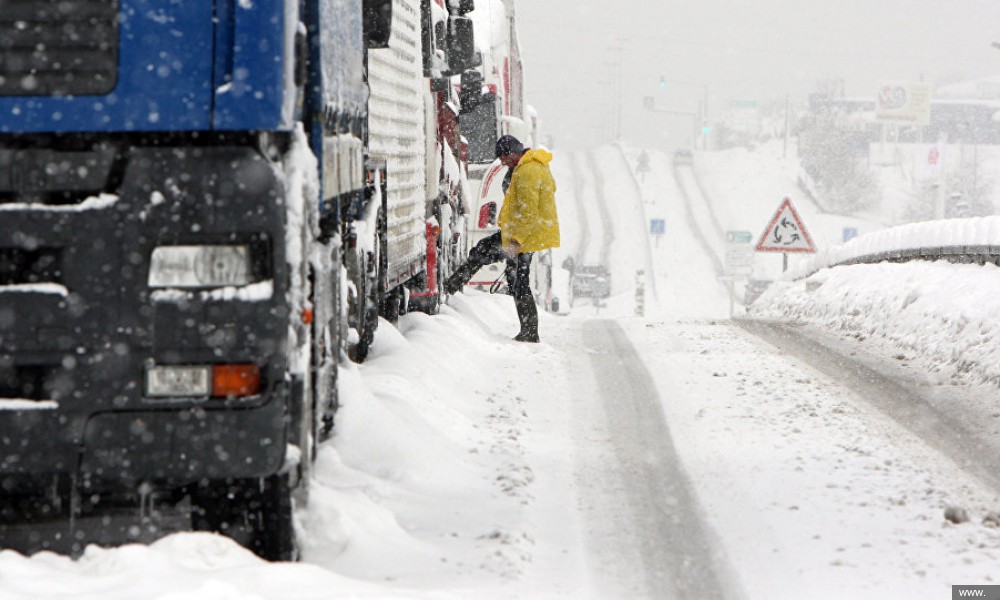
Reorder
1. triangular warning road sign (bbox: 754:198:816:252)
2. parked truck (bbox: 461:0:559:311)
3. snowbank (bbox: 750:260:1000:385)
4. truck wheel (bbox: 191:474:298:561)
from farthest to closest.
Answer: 1. triangular warning road sign (bbox: 754:198:816:252)
2. parked truck (bbox: 461:0:559:311)
3. snowbank (bbox: 750:260:1000:385)
4. truck wheel (bbox: 191:474:298:561)

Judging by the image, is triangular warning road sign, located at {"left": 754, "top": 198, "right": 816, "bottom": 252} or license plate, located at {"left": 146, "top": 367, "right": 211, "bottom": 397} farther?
triangular warning road sign, located at {"left": 754, "top": 198, "right": 816, "bottom": 252}

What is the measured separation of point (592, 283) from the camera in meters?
53.9

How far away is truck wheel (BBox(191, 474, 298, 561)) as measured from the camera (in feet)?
→ 13.9

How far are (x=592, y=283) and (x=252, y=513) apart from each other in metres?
49.8

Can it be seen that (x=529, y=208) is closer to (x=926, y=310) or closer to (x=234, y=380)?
(x=926, y=310)

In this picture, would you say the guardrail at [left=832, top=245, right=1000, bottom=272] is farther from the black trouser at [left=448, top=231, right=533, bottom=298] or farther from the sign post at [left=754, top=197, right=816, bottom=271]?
the sign post at [left=754, top=197, right=816, bottom=271]

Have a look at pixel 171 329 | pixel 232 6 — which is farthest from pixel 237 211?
pixel 232 6

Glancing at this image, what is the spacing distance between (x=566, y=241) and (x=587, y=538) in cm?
6728

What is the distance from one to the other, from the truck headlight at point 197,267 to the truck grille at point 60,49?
0.59 metres

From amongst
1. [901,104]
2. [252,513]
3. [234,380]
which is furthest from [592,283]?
[901,104]

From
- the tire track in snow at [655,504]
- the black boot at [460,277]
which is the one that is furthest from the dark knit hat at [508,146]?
the tire track in snow at [655,504]

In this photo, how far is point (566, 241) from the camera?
72250 millimetres

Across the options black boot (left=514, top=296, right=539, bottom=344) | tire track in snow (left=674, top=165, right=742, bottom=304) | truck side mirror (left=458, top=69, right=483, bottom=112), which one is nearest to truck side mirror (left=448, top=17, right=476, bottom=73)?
black boot (left=514, top=296, right=539, bottom=344)

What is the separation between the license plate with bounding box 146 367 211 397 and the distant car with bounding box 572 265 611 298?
1927 inches
